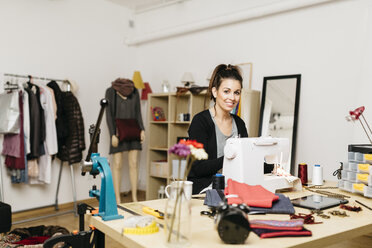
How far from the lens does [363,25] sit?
326cm

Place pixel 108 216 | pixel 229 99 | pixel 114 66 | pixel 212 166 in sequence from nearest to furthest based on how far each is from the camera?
pixel 108 216 < pixel 212 166 < pixel 229 99 < pixel 114 66

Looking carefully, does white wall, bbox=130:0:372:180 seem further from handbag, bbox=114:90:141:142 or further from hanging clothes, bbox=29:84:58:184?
hanging clothes, bbox=29:84:58:184

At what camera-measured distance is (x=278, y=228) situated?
1162mm

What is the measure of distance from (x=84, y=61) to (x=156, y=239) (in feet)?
13.6

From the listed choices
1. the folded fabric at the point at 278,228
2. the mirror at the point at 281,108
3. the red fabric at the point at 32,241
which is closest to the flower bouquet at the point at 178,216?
the folded fabric at the point at 278,228

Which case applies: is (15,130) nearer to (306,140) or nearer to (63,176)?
(63,176)

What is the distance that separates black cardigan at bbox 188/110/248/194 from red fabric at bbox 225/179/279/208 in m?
0.34

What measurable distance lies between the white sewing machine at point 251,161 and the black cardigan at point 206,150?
0.52 ft

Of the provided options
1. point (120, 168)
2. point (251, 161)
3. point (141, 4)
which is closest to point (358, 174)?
point (251, 161)

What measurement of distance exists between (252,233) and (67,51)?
4.16 meters

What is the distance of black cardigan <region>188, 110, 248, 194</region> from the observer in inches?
75.4

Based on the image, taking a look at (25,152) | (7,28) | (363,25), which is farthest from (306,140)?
(7,28)

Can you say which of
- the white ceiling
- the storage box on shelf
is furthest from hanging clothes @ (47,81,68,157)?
the storage box on shelf

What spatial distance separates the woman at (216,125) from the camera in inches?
77.2
